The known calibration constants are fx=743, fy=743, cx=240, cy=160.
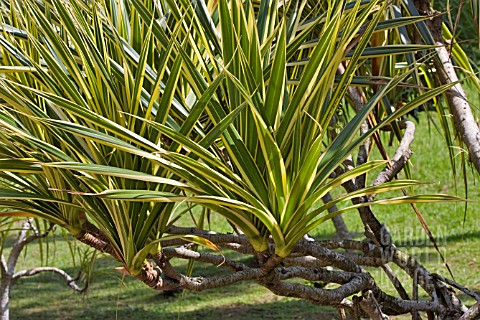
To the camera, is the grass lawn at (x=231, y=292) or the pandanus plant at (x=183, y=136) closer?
the pandanus plant at (x=183, y=136)

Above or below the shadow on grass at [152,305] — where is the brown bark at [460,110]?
above

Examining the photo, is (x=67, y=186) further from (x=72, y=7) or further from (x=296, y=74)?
(x=296, y=74)

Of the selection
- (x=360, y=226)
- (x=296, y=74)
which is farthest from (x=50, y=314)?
(x=296, y=74)

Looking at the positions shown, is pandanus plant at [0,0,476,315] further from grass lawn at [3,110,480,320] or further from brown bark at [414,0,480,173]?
grass lawn at [3,110,480,320]

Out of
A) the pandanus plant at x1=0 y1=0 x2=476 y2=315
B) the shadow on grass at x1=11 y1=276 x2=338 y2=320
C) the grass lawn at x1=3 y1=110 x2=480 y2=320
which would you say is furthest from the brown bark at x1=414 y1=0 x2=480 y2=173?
the shadow on grass at x1=11 y1=276 x2=338 y2=320

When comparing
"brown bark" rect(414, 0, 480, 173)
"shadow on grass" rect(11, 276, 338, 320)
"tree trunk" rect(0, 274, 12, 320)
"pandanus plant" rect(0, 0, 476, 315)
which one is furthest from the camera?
"shadow on grass" rect(11, 276, 338, 320)

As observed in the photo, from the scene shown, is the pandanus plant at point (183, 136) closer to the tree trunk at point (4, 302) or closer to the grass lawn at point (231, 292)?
the tree trunk at point (4, 302)

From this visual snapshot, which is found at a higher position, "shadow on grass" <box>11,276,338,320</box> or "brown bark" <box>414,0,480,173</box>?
"brown bark" <box>414,0,480,173</box>

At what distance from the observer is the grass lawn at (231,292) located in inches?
197

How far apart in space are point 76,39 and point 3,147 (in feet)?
0.84

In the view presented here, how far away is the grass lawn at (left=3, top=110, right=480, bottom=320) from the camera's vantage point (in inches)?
197

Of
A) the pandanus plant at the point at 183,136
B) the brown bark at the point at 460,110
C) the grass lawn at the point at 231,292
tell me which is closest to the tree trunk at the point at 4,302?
the grass lawn at the point at 231,292

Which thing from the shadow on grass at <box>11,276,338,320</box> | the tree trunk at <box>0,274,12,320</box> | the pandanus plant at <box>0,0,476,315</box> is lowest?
the shadow on grass at <box>11,276,338,320</box>

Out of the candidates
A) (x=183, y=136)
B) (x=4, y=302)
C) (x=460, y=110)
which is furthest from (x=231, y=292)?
(x=183, y=136)
